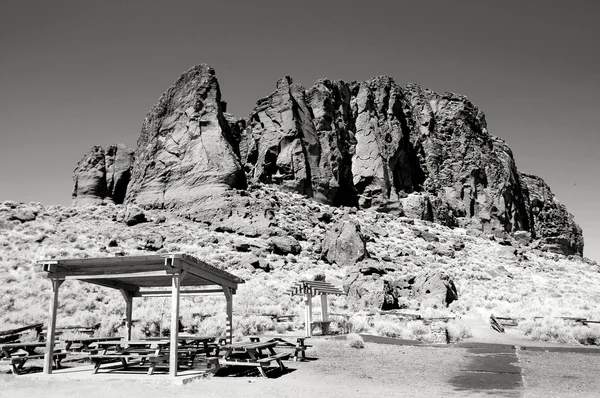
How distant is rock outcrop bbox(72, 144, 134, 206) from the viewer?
59438 mm

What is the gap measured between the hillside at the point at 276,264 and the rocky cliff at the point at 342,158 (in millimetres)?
3539

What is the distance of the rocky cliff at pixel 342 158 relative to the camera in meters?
50.0

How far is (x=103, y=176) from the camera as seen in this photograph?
61.4 m

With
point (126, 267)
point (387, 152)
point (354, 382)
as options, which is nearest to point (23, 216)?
point (126, 267)

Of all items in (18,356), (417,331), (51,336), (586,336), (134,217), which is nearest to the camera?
(51,336)

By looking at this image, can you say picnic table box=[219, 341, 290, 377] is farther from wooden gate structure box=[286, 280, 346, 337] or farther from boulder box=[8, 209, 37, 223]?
boulder box=[8, 209, 37, 223]

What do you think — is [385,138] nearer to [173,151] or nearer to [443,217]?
[443,217]

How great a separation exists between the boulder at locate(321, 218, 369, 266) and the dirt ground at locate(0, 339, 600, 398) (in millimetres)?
24302

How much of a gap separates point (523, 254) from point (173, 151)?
37141mm

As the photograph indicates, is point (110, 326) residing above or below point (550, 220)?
below

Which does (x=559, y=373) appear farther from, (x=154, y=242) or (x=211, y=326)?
(x=154, y=242)

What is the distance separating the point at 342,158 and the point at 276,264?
3416cm

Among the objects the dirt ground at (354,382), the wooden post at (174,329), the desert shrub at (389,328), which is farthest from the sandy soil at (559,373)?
the wooden post at (174,329)

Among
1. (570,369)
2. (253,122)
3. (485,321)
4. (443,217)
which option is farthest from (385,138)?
(570,369)
